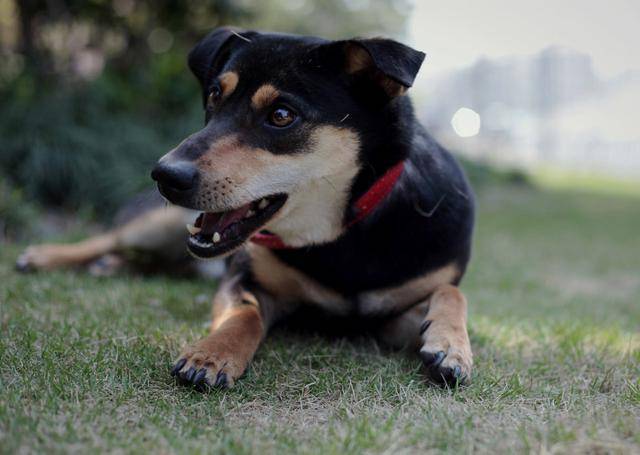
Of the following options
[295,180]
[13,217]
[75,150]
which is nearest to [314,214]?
[295,180]

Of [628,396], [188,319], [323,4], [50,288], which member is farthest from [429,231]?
[323,4]

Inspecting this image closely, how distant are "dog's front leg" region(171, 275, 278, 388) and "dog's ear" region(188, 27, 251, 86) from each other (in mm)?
1044

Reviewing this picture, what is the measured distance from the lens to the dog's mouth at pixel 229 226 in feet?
8.70

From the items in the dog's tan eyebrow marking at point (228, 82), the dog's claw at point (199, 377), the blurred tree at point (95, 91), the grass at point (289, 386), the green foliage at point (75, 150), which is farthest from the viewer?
the blurred tree at point (95, 91)

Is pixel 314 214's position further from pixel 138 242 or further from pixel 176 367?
pixel 138 242

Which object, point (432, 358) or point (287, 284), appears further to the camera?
point (287, 284)

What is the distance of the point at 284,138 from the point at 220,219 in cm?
42

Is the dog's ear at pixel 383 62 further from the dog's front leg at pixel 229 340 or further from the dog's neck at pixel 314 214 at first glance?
the dog's front leg at pixel 229 340

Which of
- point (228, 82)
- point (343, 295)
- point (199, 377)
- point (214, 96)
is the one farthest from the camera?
point (343, 295)

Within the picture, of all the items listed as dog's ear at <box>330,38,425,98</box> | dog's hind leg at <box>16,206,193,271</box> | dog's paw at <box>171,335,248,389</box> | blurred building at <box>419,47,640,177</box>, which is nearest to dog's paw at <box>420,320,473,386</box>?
dog's paw at <box>171,335,248,389</box>

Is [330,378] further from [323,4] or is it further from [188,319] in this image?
[323,4]

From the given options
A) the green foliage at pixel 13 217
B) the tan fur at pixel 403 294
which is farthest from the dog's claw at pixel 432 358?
the green foliage at pixel 13 217

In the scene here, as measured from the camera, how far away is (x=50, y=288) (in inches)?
156

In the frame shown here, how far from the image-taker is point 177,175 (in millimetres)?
2432
